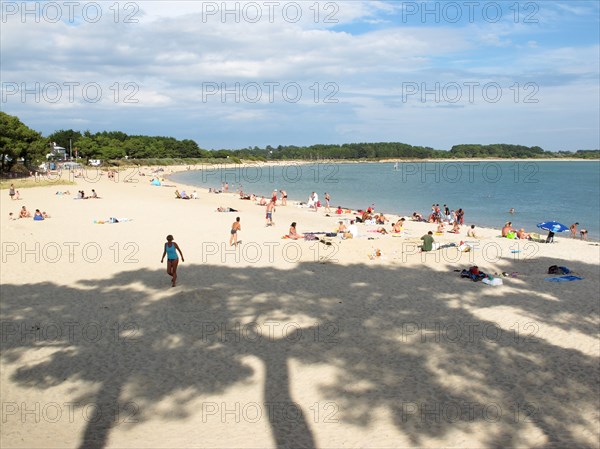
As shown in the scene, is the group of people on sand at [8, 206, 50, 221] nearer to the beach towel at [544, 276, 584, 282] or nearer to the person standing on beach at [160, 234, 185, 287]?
the person standing on beach at [160, 234, 185, 287]

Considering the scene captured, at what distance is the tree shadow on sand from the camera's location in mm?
6996

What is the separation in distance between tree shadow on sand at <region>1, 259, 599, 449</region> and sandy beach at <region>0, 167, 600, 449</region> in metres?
0.04

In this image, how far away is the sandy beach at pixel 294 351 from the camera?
6652 mm

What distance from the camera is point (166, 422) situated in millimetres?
6734

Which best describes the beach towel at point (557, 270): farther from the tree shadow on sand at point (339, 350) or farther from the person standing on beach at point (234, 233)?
the person standing on beach at point (234, 233)

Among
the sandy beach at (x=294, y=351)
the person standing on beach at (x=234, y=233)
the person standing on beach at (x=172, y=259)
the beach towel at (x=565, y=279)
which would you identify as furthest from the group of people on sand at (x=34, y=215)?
the beach towel at (x=565, y=279)

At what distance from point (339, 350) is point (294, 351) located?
2.84 ft

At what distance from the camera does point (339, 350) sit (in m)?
9.15

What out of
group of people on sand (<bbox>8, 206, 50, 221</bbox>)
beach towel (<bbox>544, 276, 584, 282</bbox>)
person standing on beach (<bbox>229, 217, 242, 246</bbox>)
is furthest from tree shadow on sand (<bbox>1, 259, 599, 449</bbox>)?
group of people on sand (<bbox>8, 206, 50, 221</bbox>)

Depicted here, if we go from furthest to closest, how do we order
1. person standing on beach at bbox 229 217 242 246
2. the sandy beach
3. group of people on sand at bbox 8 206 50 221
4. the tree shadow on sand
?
group of people on sand at bbox 8 206 50 221 → person standing on beach at bbox 229 217 242 246 → the tree shadow on sand → the sandy beach

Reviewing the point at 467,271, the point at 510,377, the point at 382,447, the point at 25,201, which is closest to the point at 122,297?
the point at 382,447

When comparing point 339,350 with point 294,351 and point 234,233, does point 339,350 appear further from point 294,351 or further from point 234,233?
point 234,233

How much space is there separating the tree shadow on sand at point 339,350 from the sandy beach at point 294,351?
4 cm

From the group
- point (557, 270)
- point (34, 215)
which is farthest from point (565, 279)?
point (34, 215)
